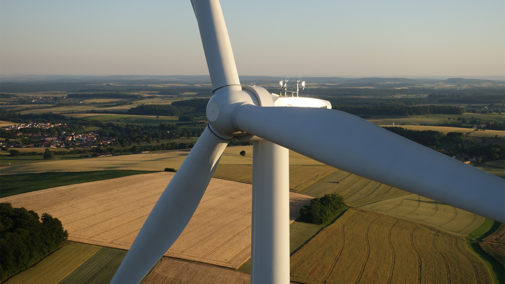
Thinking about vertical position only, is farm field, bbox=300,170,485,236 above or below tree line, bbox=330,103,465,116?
below

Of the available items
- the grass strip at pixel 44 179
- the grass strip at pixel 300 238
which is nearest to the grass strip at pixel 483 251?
the grass strip at pixel 300 238

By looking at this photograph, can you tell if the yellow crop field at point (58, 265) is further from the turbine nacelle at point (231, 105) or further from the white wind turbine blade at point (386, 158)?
the white wind turbine blade at point (386, 158)

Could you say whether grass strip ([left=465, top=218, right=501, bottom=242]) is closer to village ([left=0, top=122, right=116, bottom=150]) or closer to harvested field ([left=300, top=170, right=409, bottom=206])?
harvested field ([left=300, top=170, right=409, bottom=206])

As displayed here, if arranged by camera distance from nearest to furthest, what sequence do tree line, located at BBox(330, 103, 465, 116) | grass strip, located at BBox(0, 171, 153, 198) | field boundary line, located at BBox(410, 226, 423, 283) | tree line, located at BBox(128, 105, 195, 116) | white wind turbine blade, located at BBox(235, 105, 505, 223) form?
1. white wind turbine blade, located at BBox(235, 105, 505, 223)
2. field boundary line, located at BBox(410, 226, 423, 283)
3. grass strip, located at BBox(0, 171, 153, 198)
4. tree line, located at BBox(330, 103, 465, 116)
5. tree line, located at BBox(128, 105, 195, 116)

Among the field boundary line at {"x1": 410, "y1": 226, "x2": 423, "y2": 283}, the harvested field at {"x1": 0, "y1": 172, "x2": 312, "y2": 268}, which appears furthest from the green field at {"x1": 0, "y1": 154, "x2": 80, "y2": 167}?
the field boundary line at {"x1": 410, "y1": 226, "x2": 423, "y2": 283}

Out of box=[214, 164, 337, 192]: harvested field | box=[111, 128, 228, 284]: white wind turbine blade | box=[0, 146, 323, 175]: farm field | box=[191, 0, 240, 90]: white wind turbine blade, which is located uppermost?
box=[191, 0, 240, 90]: white wind turbine blade

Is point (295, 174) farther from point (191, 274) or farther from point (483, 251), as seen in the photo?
point (191, 274)
